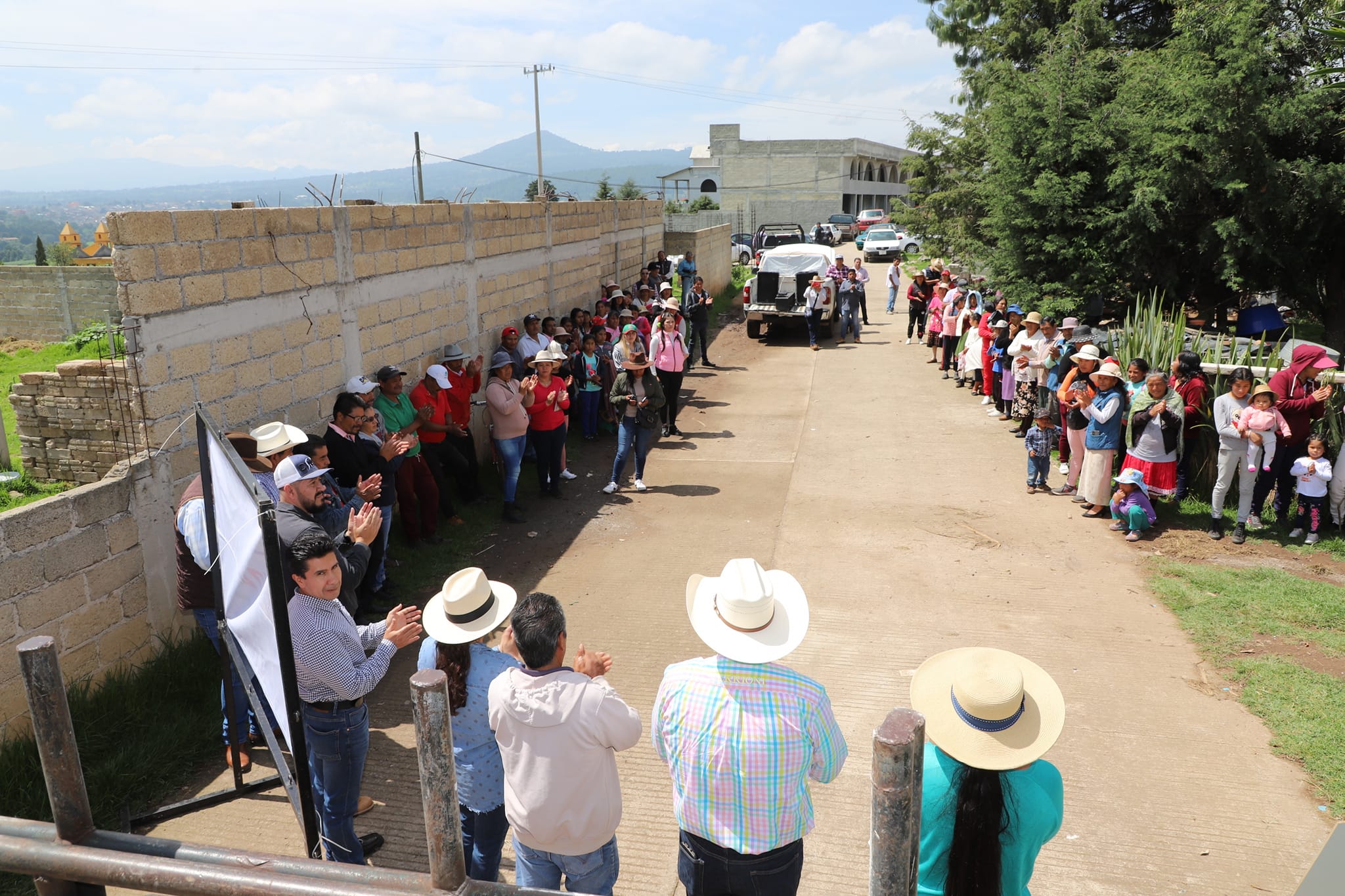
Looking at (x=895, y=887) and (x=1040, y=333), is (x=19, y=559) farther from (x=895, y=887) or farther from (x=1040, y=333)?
(x=1040, y=333)

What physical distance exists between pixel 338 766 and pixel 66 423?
6.58 meters

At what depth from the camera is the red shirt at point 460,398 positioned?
32.3 ft

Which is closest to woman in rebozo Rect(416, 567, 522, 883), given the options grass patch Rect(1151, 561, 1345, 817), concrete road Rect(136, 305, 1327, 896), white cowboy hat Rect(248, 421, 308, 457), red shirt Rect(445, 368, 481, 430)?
concrete road Rect(136, 305, 1327, 896)

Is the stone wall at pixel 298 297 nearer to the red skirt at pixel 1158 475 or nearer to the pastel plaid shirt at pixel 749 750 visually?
the pastel plaid shirt at pixel 749 750

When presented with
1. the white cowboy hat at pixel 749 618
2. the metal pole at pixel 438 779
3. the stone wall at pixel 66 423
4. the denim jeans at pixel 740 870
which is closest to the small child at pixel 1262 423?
the white cowboy hat at pixel 749 618

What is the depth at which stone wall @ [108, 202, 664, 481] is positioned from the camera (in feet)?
20.3

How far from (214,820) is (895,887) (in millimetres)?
4256

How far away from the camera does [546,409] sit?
9820 mm

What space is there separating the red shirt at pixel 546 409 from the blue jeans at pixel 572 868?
670cm

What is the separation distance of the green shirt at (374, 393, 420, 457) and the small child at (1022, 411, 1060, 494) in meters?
6.38

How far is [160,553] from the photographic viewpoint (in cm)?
614

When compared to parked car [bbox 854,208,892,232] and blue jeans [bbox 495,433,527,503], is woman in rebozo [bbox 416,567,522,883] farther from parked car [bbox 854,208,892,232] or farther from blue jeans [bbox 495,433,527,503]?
parked car [bbox 854,208,892,232]

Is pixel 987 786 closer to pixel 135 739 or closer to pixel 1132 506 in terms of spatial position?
pixel 135 739

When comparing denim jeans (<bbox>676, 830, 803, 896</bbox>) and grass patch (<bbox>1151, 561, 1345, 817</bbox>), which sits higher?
denim jeans (<bbox>676, 830, 803, 896</bbox>)
